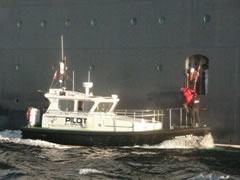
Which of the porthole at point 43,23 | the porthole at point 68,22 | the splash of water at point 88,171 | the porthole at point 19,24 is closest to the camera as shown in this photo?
the splash of water at point 88,171

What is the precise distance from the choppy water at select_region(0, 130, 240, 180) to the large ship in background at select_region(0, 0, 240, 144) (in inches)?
40.8

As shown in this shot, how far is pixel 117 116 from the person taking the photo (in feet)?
38.3

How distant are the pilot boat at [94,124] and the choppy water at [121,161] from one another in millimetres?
193

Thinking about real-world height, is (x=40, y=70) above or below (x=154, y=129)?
above

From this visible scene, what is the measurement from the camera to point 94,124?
1134 centimetres

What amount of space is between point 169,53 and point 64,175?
477cm

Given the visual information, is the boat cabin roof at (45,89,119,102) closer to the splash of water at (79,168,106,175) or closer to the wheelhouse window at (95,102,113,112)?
the wheelhouse window at (95,102,113,112)

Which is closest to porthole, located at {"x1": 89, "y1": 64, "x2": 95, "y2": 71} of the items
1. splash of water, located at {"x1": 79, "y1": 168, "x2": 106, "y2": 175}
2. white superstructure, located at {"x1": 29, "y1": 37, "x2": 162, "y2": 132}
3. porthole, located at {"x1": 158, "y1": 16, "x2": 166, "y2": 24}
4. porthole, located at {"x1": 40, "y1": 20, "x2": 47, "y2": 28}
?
white superstructure, located at {"x1": 29, "y1": 37, "x2": 162, "y2": 132}

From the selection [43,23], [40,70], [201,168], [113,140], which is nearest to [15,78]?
[40,70]

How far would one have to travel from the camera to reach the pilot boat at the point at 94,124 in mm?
10984

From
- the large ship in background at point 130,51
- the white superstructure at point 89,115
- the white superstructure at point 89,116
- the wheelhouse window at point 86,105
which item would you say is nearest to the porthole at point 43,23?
the large ship in background at point 130,51

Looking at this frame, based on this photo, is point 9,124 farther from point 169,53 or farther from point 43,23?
point 169,53

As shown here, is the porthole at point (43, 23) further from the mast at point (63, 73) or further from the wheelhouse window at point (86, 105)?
the wheelhouse window at point (86, 105)

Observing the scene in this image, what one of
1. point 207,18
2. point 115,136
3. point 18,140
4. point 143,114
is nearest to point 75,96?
point 115,136
